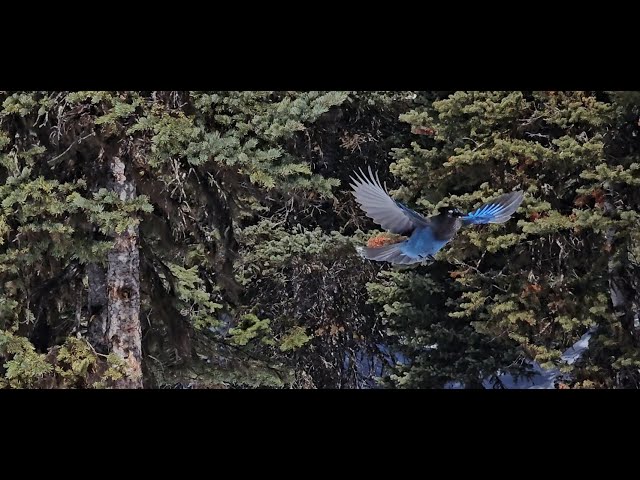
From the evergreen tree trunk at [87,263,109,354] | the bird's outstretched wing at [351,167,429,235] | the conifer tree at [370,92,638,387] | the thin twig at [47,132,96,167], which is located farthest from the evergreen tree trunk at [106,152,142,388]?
the conifer tree at [370,92,638,387]

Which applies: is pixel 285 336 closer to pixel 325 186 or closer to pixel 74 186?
pixel 325 186

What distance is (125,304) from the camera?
224 inches

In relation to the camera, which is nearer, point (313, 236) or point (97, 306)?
point (97, 306)

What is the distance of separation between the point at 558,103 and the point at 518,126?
320mm

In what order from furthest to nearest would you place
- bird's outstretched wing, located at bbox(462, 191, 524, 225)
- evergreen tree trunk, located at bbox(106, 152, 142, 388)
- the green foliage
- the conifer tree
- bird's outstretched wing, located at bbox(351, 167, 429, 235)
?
the conifer tree, evergreen tree trunk, located at bbox(106, 152, 142, 388), the green foliage, bird's outstretched wing, located at bbox(462, 191, 524, 225), bird's outstretched wing, located at bbox(351, 167, 429, 235)

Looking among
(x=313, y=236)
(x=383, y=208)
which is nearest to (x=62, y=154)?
(x=383, y=208)

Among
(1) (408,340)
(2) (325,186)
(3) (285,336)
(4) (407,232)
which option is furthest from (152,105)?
(1) (408,340)

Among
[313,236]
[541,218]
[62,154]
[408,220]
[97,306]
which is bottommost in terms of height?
[408,220]

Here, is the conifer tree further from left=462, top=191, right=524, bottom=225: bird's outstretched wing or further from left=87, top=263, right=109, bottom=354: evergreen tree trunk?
left=87, top=263, right=109, bottom=354: evergreen tree trunk

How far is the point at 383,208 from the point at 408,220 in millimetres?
184

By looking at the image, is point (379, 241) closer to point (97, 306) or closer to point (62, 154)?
point (97, 306)

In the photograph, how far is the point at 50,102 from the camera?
5.40 meters

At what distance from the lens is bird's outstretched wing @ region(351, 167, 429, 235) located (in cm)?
404

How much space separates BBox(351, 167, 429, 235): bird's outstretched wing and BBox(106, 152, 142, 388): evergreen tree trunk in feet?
6.60
